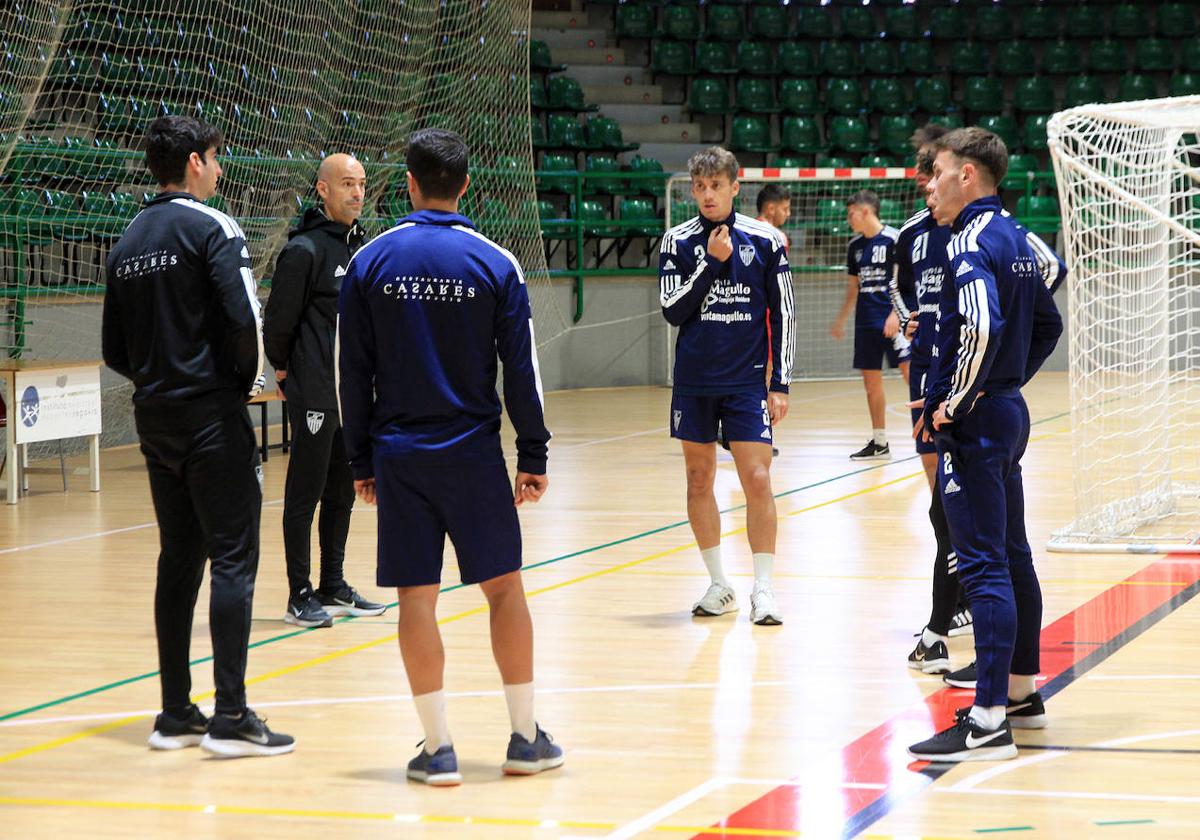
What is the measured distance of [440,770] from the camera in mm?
4281

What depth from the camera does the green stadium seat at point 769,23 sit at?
2192 centimetres

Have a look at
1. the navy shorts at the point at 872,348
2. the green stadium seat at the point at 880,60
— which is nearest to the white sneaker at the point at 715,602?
the navy shorts at the point at 872,348

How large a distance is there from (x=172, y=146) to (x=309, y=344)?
1.91 meters

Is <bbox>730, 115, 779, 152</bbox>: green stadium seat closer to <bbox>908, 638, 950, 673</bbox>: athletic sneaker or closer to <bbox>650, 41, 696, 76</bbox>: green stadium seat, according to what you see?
<bbox>650, 41, 696, 76</bbox>: green stadium seat

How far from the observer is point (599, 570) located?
7.64 metres

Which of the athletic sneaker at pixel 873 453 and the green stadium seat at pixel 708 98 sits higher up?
the green stadium seat at pixel 708 98

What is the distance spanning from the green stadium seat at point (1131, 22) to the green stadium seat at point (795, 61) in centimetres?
401

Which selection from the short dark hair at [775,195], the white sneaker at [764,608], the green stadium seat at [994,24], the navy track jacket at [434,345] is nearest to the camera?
the navy track jacket at [434,345]

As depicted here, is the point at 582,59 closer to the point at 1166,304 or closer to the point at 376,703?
the point at 1166,304

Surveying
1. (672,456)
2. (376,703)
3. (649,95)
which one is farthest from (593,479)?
(649,95)

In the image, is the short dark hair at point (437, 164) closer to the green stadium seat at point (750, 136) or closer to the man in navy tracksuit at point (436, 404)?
the man in navy tracksuit at point (436, 404)

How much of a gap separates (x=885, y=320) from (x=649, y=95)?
32.3 ft

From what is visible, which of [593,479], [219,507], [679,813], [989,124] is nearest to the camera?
[679,813]

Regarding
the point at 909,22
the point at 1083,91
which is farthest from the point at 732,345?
the point at 909,22
